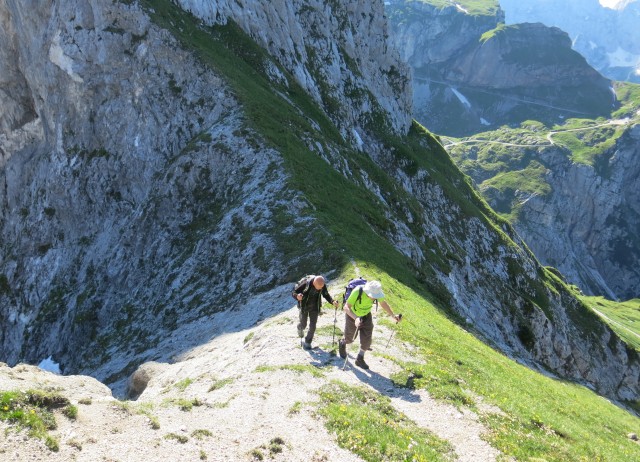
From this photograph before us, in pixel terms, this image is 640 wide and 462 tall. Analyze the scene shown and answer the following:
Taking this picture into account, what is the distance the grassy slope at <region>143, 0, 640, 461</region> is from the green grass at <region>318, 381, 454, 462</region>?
7.2 inches

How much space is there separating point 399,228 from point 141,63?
39547mm

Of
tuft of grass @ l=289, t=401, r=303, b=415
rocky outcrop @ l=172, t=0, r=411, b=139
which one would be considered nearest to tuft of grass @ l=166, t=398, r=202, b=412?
tuft of grass @ l=289, t=401, r=303, b=415

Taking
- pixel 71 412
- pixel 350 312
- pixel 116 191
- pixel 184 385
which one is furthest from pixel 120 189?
pixel 71 412

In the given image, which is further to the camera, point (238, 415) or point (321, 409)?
point (321, 409)

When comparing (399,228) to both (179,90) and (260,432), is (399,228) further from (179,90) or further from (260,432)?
(260,432)

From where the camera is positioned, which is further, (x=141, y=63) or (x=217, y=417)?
(x=141, y=63)

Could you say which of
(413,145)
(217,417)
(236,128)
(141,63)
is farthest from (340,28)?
(217,417)

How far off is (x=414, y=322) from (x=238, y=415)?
14307mm

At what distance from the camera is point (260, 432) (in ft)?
46.9

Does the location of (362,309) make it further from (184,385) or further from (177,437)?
(184,385)

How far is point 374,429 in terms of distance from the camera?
572 inches

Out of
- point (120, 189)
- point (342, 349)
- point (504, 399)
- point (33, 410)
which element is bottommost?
point (33, 410)

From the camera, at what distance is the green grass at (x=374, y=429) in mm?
13506

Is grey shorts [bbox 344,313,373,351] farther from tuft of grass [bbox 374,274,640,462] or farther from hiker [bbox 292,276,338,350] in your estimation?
tuft of grass [bbox 374,274,640,462]
